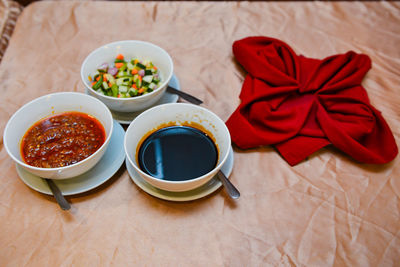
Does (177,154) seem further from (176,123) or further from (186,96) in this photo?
(186,96)

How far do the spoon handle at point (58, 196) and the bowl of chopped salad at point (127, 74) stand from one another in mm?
331

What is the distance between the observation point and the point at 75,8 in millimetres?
1696

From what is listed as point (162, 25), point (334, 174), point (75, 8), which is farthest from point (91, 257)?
point (75, 8)

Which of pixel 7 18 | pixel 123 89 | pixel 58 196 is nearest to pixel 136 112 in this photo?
pixel 123 89

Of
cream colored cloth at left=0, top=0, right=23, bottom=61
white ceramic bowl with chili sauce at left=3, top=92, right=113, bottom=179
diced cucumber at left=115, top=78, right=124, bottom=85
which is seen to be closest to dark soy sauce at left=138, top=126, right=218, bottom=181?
white ceramic bowl with chili sauce at left=3, top=92, right=113, bottom=179

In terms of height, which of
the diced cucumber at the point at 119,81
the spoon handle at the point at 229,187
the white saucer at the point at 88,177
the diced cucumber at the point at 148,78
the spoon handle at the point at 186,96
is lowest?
the white saucer at the point at 88,177

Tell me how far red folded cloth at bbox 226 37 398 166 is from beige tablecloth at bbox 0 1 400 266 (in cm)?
6

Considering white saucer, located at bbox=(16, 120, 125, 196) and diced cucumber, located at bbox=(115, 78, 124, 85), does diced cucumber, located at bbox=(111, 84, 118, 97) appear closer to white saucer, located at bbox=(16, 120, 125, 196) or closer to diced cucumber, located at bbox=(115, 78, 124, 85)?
diced cucumber, located at bbox=(115, 78, 124, 85)

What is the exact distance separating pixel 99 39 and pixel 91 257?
1101 mm

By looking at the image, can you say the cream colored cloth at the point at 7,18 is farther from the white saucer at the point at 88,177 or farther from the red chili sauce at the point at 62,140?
the white saucer at the point at 88,177

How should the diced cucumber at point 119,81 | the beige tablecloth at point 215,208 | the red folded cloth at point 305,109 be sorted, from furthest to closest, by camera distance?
the diced cucumber at point 119,81 < the red folded cloth at point 305,109 < the beige tablecloth at point 215,208

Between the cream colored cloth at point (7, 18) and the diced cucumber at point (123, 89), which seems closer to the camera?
the diced cucumber at point (123, 89)

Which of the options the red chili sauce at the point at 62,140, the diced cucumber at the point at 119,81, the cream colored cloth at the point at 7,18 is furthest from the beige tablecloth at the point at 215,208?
the diced cucumber at the point at 119,81

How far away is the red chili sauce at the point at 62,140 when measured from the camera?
929 millimetres
